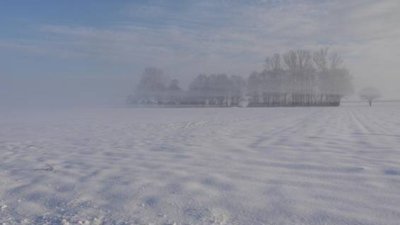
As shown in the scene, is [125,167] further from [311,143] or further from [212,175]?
[311,143]

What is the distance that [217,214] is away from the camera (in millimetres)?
3717

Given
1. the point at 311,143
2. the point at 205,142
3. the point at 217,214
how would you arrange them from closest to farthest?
the point at 217,214
the point at 311,143
the point at 205,142

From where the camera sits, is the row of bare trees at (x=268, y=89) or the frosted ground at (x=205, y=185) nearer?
the frosted ground at (x=205, y=185)

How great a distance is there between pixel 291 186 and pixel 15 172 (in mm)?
4136

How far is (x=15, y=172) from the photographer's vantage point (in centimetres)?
577

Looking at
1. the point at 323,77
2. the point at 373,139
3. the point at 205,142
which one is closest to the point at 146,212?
the point at 205,142

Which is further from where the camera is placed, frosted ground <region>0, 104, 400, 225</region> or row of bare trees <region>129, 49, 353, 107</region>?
row of bare trees <region>129, 49, 353, 107</region>

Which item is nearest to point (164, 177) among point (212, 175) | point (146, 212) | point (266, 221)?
point (212, 175)

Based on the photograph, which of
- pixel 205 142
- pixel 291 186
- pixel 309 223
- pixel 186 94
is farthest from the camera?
pixel 186 94

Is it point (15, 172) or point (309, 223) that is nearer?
point (309, 223)

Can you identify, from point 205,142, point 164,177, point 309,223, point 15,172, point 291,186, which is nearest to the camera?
point 309,223

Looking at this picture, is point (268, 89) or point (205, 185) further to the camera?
point (268, 89)

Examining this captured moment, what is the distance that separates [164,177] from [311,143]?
438 centimetres

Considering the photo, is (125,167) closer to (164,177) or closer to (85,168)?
(85,168)
